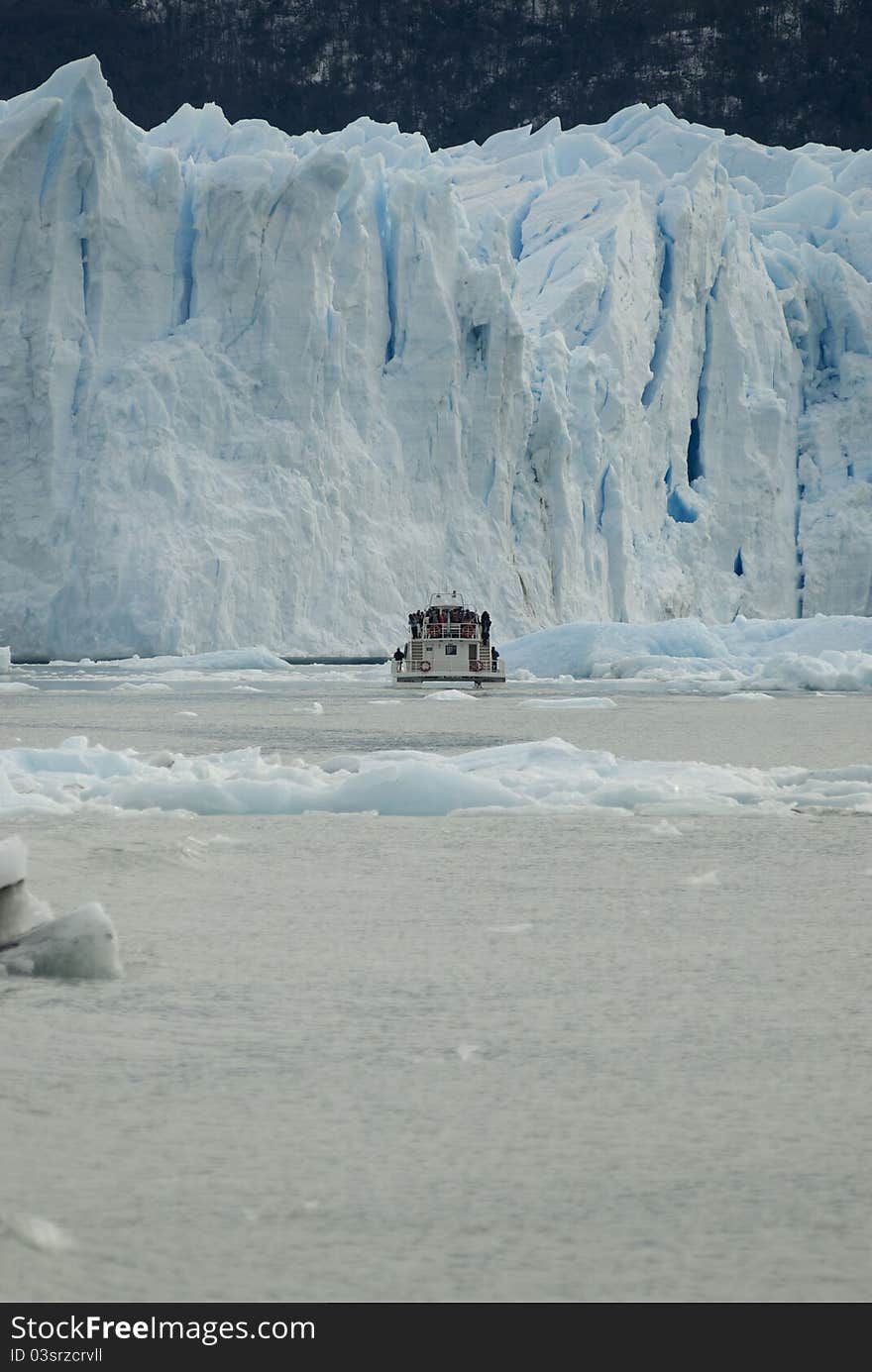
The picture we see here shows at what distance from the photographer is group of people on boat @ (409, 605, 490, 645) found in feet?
102

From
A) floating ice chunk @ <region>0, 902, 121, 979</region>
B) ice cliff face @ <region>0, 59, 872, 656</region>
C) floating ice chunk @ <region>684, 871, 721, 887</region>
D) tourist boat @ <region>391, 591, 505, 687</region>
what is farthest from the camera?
ice cliff face @ <region>0, 59, 872, 656</region>

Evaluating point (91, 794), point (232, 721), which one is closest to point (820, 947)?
point (91, 794)

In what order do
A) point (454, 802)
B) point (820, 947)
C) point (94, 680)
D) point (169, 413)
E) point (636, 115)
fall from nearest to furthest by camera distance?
point (820, 947)
point (454, 802)
point (94, 680)
point (169, 413)
point (636, 115)

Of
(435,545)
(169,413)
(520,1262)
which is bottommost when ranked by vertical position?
(520,1262)

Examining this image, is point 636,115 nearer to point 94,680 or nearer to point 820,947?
point 94,680

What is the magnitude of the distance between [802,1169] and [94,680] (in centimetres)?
2600

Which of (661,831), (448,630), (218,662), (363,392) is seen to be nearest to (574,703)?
(448,630)

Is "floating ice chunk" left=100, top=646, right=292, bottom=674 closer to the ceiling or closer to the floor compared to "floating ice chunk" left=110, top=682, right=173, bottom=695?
closer to the ceiling

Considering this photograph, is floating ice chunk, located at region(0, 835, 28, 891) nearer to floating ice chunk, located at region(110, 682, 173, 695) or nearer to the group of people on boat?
floating ice chunk, located at region(110, 682, 173, 695)

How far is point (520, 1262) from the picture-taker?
2869 millimetres

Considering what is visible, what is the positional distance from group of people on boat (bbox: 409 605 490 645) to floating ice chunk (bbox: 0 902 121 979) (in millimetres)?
26017

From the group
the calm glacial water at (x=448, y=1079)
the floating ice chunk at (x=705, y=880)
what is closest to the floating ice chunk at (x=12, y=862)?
the calm glacial water at (x=448, y=1079)

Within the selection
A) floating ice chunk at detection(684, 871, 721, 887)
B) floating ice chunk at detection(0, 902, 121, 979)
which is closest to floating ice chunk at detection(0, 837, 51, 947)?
floating ice chunk at detection(0, 902, 121, 979)

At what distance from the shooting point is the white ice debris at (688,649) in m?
30.7
